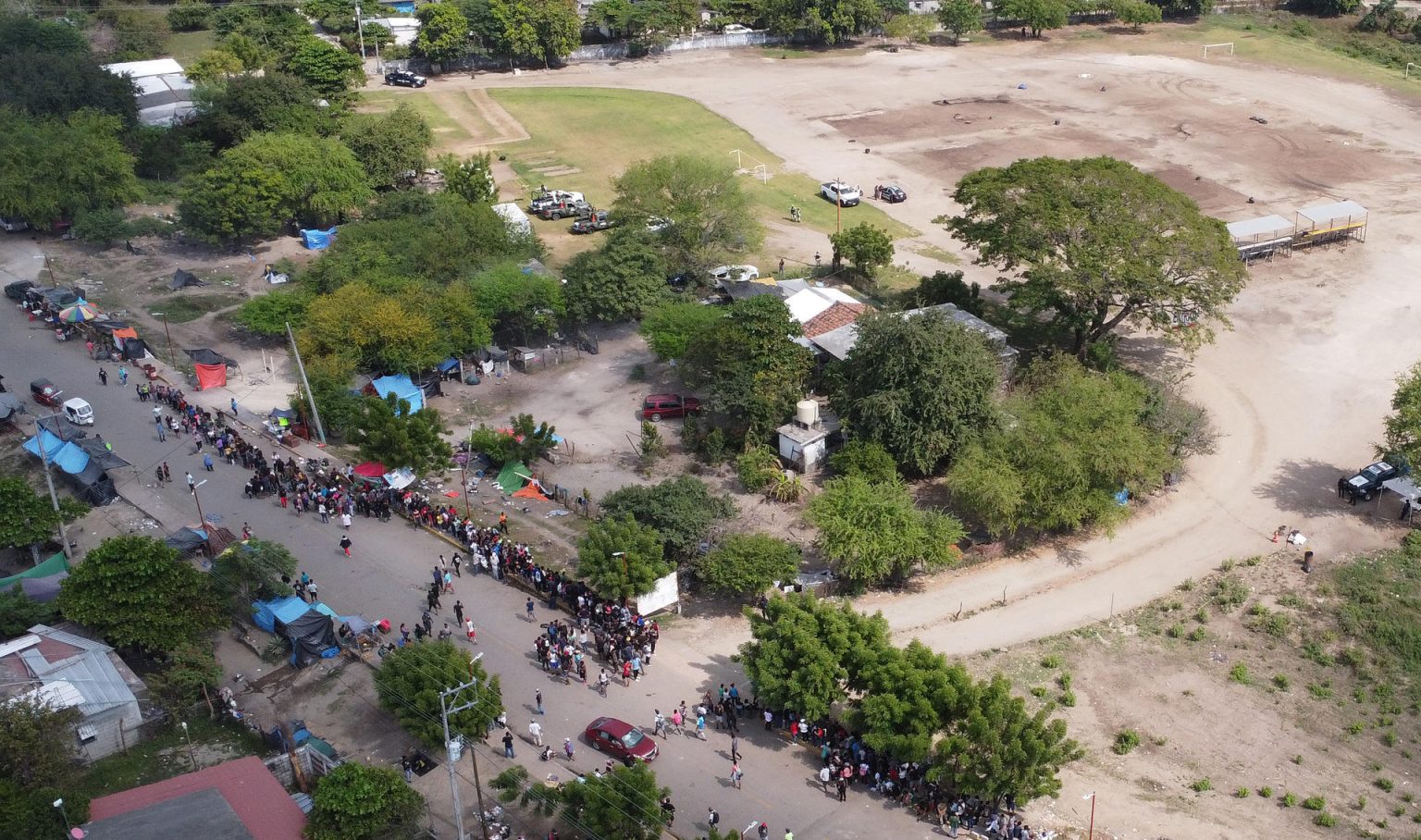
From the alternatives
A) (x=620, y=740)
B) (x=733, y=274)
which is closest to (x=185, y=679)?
(x=620, y=740)

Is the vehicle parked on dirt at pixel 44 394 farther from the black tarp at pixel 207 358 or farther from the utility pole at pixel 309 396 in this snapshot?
the utility pole at pixel 309 396

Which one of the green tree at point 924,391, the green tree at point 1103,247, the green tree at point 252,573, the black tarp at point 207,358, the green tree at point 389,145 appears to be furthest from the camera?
the green tree at point 389,145

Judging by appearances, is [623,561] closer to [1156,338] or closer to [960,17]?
[1156,338]

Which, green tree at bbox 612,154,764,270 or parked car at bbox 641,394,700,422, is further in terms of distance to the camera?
green tree at bbox 612,154,764,270

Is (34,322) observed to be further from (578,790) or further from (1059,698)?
(1059,698)

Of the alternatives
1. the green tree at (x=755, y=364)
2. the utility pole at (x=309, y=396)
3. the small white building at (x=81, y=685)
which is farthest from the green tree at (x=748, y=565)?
the utility pole at (x=309, y=396)

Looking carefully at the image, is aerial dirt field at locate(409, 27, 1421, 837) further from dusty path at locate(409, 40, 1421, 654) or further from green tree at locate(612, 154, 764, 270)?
green tree at locate(612, 154, 764, 270)

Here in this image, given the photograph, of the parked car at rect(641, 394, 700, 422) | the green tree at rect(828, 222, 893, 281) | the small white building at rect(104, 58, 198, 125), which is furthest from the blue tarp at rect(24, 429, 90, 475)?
the small white building at rect(104, 58, 198, 125)
